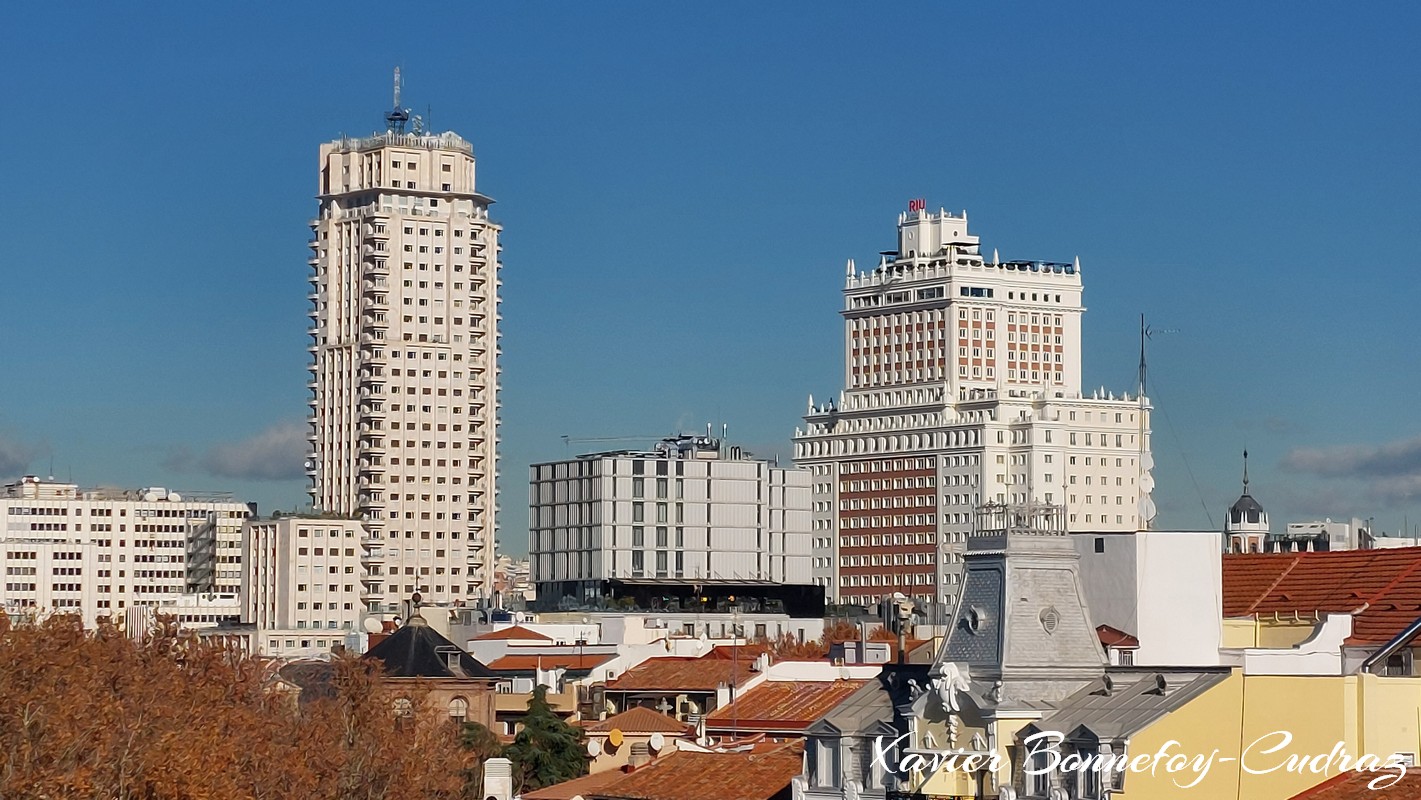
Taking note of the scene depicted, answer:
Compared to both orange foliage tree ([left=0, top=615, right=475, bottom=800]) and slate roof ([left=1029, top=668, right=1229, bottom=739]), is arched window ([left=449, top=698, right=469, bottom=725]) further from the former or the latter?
slate roof ([left=1029, top=668, right=1229, bottom=739])

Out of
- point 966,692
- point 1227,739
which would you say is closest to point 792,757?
point 966,692

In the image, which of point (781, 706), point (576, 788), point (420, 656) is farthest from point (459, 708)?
point (576, 788)

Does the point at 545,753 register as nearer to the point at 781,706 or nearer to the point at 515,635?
the point at 781,706

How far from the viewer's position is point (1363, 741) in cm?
5362

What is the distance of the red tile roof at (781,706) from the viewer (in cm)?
8331

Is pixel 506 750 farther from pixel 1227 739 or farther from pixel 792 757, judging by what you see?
pixel 1227 739

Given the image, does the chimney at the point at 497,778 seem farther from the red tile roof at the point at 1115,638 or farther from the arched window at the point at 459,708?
the arched window at the point at 459,708

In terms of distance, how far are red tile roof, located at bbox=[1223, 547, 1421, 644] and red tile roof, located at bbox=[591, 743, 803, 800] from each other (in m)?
13.7

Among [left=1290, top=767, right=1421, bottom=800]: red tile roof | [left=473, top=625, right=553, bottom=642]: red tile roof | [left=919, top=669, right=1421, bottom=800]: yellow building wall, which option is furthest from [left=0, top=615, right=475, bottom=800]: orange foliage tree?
[left=473, top=625, right=553, bottom=642]: red tile roof

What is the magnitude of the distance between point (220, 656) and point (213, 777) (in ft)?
112

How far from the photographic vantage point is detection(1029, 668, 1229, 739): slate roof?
176ft

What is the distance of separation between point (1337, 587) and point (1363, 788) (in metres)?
29.1

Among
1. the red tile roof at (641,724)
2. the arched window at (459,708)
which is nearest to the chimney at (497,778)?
the red tile roof at (641,724)

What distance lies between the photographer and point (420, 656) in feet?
375
